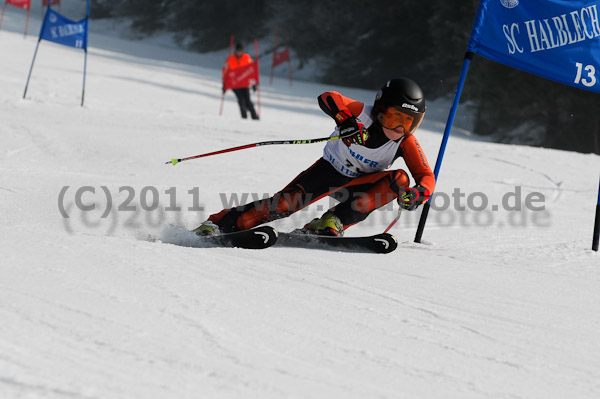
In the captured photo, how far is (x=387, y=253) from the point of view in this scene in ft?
14.1

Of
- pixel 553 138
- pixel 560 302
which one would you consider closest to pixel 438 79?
pixel 553 138

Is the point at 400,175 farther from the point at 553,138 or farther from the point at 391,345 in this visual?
the point at 553,138

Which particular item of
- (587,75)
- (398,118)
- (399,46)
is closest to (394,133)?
(398,118)

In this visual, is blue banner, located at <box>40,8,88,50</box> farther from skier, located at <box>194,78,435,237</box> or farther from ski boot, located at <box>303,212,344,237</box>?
ski boot, located at <box>303,212,344,237</box>

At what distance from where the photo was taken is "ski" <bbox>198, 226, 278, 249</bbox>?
13.1 ft

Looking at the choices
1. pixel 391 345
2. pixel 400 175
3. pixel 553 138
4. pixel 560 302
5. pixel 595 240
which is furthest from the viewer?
pixel 553 138

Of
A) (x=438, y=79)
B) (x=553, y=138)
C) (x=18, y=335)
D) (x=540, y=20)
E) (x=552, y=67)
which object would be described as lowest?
(x=18, y=335)

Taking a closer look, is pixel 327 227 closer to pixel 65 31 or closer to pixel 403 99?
pixel 403 99

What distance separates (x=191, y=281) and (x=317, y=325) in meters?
0.64

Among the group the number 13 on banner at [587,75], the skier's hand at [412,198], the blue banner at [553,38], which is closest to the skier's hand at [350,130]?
the skier's hand at [412,198]

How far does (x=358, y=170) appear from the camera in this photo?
4.66 meters

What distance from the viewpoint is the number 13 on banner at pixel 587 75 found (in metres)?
4.64

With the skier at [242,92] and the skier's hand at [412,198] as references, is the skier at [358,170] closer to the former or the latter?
the skier's hand at [412,198]

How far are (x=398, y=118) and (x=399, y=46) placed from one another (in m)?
20.3
